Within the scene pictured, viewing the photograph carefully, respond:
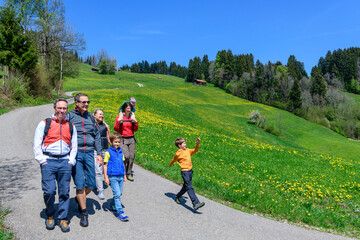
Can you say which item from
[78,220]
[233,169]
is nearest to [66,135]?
[78,220]

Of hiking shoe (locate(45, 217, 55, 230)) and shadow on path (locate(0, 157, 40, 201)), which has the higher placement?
hiking shoe (locate(45, 217, 55, 230))

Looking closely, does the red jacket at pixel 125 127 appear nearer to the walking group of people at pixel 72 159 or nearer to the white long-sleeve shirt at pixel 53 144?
the walking group of people at pixel 72 159

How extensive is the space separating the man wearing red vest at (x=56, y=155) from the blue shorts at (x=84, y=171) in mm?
236

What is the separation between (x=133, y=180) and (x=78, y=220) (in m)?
3.08

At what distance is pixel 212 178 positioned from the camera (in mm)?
9281

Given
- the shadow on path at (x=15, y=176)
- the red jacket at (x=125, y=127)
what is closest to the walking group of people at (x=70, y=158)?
the shadow on path at (x=15, y=176)

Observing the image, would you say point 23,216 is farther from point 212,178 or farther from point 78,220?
point 212,178

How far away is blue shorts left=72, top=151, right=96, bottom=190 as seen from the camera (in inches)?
202

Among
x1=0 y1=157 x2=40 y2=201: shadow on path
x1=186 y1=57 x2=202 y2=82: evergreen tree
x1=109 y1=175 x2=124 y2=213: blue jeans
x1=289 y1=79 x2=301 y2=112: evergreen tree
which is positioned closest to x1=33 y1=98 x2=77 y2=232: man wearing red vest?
x1=109 y1=175 x2=124 y2=213: blue jeans

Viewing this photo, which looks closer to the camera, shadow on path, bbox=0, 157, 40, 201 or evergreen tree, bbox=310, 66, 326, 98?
shadow on path, bbox=0, 157, 40, 201

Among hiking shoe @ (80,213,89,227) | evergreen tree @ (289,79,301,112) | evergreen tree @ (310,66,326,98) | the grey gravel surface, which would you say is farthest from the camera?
evergreen tree @ (310,66,326,98)

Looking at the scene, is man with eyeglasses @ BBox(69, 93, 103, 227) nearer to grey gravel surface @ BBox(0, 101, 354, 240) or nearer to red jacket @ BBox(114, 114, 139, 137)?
grey gravel surface @ BBox(0, 101, 354, 240)

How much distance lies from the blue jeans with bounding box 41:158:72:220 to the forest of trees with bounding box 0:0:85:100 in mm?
26196

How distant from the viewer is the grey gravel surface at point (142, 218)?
489cm
